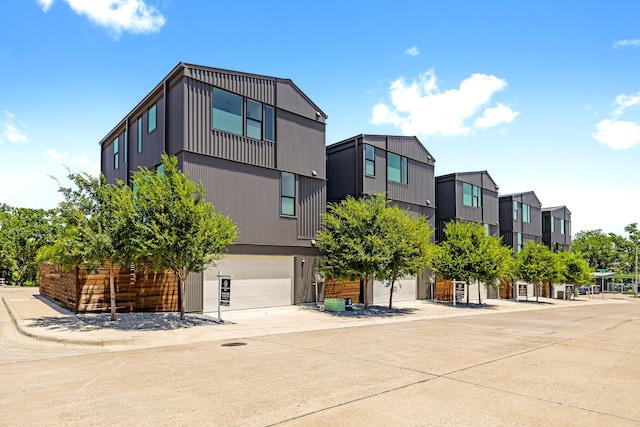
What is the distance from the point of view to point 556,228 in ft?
180

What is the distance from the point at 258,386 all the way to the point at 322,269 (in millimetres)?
15676

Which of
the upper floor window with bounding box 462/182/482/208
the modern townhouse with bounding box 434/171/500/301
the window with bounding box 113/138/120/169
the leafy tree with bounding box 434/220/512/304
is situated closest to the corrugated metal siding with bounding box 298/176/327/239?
the leafy tree with bounding box 434/220/512/304

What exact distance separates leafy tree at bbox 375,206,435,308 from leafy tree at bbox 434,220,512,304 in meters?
6.25

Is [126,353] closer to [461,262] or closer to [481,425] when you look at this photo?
[481,425]

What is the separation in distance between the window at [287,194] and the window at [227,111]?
11.0 feet

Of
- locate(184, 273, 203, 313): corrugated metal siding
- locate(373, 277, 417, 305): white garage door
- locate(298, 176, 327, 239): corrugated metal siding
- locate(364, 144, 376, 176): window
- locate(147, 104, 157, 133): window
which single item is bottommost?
locate(373, 277, 417, 305): white garage door

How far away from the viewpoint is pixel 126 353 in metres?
11.0

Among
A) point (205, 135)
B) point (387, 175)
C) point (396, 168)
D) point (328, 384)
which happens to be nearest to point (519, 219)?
point (396, 168)

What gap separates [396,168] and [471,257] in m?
7.47

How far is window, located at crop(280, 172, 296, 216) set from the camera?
910 inches

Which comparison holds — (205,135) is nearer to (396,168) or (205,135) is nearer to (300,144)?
(300,144)

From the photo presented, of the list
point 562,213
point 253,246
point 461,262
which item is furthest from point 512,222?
point 253,246

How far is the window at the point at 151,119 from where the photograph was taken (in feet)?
73.6

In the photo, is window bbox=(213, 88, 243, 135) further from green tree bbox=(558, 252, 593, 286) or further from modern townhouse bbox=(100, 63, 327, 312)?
green tree bbox=(558, 252, 593, 286)
